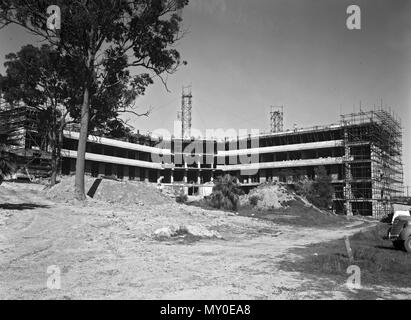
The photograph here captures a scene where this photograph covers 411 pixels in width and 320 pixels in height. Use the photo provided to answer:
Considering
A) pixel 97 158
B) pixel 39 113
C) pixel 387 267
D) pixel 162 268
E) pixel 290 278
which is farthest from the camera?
pixel 97 158

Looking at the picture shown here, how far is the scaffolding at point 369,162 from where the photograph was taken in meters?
60.4

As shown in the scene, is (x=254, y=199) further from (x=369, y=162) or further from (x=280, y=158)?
(x=280, y=158)

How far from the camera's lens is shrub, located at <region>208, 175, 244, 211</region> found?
3831cm

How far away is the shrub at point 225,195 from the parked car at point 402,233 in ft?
75.1

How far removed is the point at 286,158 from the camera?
76.6 m

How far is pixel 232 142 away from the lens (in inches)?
3487

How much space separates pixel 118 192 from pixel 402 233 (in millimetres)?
21513

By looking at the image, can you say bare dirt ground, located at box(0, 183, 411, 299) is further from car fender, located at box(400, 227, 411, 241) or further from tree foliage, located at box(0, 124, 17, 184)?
car fender, located at box(400, 227, 411, 241)

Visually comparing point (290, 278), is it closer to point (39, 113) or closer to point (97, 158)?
point (39, 113)

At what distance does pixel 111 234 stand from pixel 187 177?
244 ft

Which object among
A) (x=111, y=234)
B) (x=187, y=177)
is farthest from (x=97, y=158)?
(x=111, y=234)

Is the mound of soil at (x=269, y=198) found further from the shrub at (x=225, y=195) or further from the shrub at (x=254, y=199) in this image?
the shrub at (x=225, y=195)

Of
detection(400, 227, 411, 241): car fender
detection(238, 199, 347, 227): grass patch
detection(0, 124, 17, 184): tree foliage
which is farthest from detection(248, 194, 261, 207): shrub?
detection(0, 124, 17, 184): tree foliage

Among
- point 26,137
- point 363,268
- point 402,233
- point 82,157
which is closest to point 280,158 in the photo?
point 82,157
